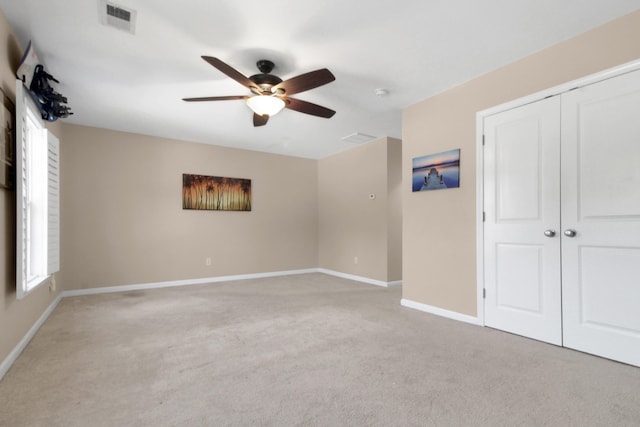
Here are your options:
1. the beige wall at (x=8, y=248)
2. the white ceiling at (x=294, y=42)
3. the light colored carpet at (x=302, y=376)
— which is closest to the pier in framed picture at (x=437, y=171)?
the white ceiling at (x=294, y=42)

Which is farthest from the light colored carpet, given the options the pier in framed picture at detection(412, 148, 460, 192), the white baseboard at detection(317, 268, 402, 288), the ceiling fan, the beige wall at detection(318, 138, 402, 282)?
the ceiling fan

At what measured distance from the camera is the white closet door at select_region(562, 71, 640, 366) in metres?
2.26

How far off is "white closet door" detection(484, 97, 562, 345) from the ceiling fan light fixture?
6.74 feet

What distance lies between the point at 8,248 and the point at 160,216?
2977 millimetres

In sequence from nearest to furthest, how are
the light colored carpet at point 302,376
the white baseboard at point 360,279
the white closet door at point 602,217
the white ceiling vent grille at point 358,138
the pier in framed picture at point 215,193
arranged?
the light colored carpet at point 302,376
the white closet door at point 602,217
the white ceiling vent grille at point 358,138
the white baseboard at point 360,279
the pier in framed picture at point 215,193

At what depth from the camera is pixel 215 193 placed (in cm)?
579

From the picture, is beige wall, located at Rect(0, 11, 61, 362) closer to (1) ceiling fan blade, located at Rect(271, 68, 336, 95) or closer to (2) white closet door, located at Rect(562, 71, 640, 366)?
(1) ceiling fan blade, located at Rect(271, 68, 336, 95)

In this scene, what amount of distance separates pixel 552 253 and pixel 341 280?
369 cm

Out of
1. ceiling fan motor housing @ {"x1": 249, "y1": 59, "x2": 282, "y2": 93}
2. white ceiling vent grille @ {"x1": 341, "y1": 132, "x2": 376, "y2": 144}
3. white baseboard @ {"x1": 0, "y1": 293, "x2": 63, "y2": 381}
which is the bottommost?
white baseboard @ {"x1": 0, "y1": 293, "x2": 63, "y2": 381}

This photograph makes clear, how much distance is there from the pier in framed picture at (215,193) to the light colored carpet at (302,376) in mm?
2480

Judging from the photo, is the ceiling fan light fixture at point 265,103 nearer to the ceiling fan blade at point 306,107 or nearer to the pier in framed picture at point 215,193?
the ceiling fan blade at point 306,107

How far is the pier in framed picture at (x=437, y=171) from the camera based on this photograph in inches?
134

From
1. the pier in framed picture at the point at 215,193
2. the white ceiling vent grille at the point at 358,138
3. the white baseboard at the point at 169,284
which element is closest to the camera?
the white baseboard at the point at 169,284

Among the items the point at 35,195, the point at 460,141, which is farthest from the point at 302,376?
the point at 35,195
